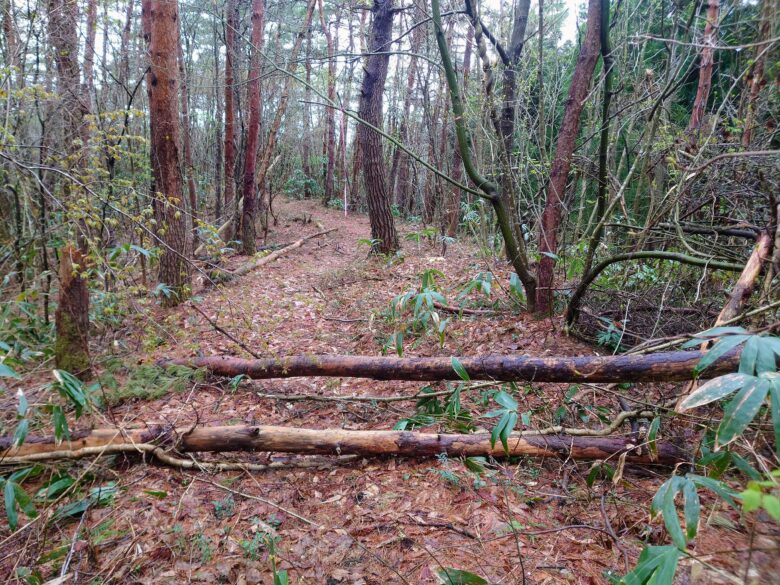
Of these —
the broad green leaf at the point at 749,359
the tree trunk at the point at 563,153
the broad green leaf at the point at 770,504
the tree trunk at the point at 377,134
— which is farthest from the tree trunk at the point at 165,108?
the broad green leaf at the point at 770,504

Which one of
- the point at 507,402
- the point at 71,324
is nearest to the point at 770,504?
the point at 507,402

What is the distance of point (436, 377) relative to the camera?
11.3 feet

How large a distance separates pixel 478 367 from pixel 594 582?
152 centimetres

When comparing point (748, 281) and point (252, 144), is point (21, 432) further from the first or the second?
point (252, 144)

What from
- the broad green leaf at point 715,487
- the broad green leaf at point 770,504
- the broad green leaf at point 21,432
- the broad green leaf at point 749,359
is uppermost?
the broad green leaf at point 749,359

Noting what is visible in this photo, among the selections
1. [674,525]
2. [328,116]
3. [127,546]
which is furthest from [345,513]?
[328,116]

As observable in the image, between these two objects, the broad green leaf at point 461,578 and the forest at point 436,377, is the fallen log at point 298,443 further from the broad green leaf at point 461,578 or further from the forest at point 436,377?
the broad green leaf at point 461,578

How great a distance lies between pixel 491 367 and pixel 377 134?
241 inches

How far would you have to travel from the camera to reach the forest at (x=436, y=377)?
79.4 inches

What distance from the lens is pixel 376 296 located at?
6.34 meters

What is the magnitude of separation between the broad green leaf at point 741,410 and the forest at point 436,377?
0.01 meters

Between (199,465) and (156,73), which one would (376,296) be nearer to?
(199,465)

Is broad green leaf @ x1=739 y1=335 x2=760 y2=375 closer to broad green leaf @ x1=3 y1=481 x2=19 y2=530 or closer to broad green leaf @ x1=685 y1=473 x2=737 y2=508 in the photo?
broad green leaf @ x1=685 y1=473 x2=737 y2=508

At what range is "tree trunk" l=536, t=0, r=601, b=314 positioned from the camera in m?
3.79
